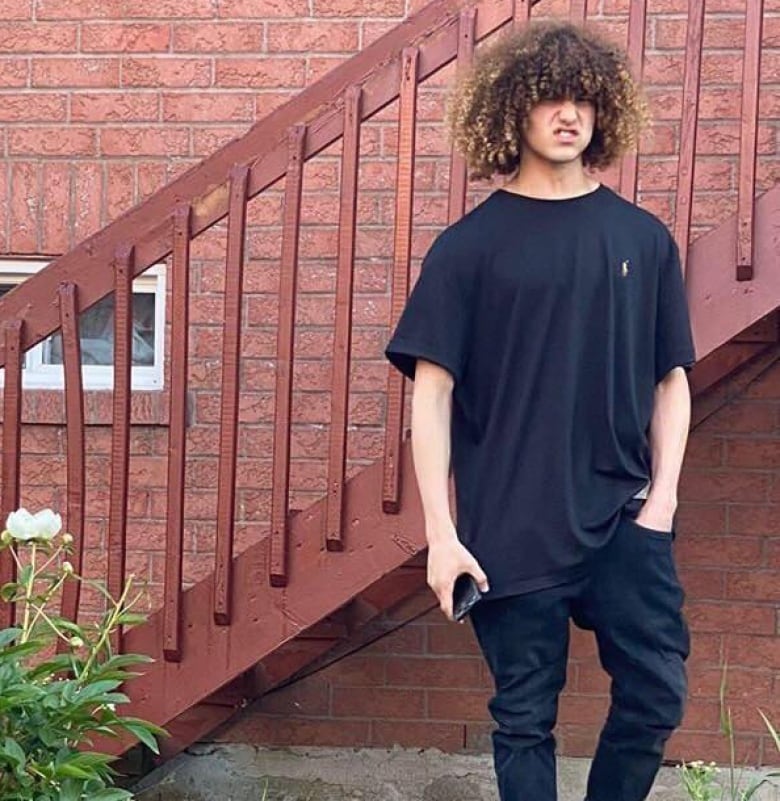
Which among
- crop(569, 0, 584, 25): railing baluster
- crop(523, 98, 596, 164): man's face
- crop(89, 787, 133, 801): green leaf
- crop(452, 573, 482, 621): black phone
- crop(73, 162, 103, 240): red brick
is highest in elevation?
crop(569, 0, 584, 25): railing baluster

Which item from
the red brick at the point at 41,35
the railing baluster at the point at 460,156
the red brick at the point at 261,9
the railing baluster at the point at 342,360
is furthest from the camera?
the red brick at the point at 41,35

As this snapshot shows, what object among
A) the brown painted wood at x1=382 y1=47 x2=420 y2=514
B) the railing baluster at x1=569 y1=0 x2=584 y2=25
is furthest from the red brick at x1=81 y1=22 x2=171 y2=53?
the railing baluster at x1=569 y1=0 x2=584 y2=25

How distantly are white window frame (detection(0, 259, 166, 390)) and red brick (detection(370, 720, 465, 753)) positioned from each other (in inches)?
51.8

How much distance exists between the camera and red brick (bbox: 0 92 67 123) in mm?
4223

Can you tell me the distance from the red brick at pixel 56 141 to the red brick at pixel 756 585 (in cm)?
245

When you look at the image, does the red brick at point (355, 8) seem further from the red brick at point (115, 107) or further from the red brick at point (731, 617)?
the red brick at point (731, 617)

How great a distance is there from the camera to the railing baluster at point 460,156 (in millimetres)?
3094

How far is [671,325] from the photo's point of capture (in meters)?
2.64

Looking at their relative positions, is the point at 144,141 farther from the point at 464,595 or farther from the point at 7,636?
the point at 464,595

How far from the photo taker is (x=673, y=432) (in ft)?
8.75

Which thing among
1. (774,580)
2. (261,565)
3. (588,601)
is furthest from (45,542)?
(774,580)

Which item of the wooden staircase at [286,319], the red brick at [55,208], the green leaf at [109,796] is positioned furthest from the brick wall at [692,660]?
the green leaf at [109,796]

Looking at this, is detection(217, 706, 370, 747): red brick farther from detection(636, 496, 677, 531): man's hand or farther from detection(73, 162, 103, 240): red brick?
detection(636, 496, 677, 531): man's hand

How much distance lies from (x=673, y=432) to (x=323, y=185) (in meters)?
1.79
